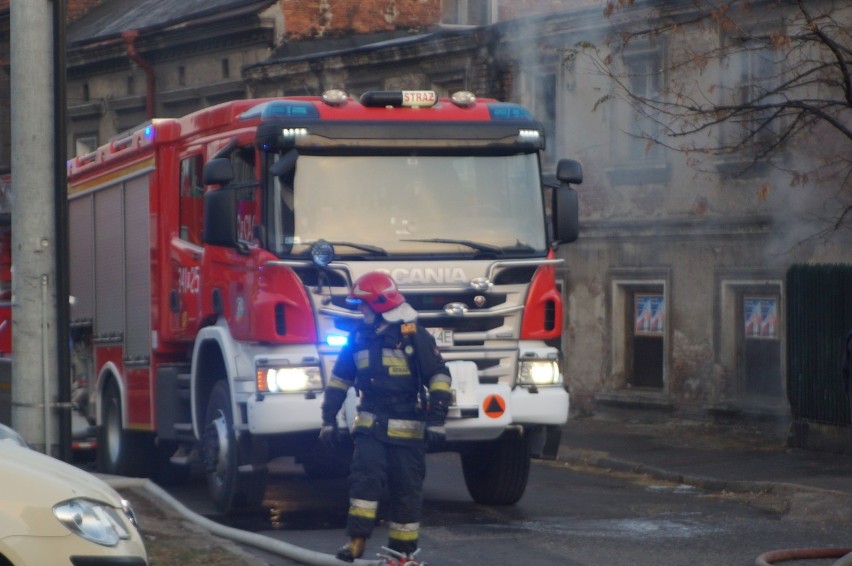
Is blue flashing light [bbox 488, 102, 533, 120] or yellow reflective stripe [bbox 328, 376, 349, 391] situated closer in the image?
yellow reflective stripe [bbox 328, 376, 349, 391]

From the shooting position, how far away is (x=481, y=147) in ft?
37.7

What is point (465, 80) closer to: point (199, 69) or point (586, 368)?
point (586, 368)

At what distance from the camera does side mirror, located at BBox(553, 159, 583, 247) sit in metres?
11.8

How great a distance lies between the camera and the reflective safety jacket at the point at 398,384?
29.1 ft

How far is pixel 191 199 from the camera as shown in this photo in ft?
40.7

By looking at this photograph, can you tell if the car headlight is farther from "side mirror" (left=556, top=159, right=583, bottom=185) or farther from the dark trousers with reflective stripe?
"side mirror" (left=556, top=159, right=583, bottom=185)

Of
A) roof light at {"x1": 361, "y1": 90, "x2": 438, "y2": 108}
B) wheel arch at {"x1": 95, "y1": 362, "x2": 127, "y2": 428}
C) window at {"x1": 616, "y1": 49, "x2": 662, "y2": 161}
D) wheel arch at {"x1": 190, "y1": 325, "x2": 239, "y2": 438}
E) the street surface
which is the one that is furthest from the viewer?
window at {"x1": 616, "y1": 49, "x2": 662, "y2": 161}

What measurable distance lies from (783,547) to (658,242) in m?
10.5

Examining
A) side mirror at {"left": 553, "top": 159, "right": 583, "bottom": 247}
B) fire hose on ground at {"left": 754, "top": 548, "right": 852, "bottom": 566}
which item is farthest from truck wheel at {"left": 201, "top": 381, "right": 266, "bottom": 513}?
fire hose on ground at {"left": 754, "top": 548, "right": 852, "bottom": 566}

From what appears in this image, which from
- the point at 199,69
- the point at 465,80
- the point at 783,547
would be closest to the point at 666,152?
the point at 465,80

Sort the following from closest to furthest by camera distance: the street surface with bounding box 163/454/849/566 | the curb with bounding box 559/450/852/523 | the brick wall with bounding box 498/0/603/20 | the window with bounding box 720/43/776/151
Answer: the street surface with bounding box 163/454/849/566 → the curb with bounding box 559/450/852/523 → the window with bounding box 720/43/776/151 → the brick wall with bounding box 498/0/603/20

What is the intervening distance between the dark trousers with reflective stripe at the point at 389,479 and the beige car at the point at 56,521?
2244 mm

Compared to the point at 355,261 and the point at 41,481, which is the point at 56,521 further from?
the point at 355,261

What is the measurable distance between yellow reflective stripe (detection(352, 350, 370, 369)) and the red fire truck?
176 cm
